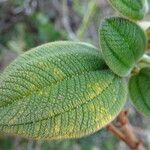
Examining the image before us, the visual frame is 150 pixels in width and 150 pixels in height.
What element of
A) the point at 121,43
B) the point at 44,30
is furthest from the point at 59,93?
the point at 44,30

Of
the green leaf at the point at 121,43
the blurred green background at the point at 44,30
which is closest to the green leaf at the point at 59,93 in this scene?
the green leaf at the point at 121,43

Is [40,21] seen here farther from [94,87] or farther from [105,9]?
[94,87]

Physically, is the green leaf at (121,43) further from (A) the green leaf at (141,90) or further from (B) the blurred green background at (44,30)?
(B) the blurred green background at (44,30)

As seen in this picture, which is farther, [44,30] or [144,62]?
[44,30]

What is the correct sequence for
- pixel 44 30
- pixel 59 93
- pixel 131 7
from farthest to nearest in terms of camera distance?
pixel 44 30
pixel 131 7
pixel 59 93

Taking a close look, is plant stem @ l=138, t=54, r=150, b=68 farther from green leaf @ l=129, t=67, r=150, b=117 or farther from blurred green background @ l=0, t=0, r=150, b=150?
blurred green background @ l=0, t=0, r=150, b=150

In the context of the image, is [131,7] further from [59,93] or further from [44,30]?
[44,30]

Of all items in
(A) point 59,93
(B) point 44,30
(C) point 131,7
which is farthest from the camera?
(B) point 44,30
